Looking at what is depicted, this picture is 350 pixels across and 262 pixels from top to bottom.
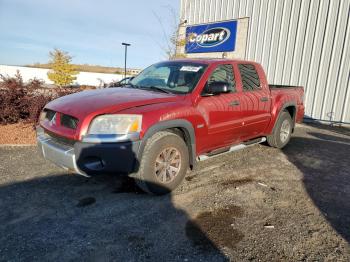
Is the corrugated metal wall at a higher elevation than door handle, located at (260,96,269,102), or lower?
higher

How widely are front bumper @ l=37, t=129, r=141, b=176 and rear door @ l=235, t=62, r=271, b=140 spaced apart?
231cm

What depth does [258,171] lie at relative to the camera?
4.93 meters

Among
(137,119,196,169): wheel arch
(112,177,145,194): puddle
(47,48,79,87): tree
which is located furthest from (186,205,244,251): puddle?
(47,48,79,87): tree

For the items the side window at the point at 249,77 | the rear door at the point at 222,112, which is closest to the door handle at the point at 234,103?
the rear door at the point at 222,112

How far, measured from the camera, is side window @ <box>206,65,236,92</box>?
4.45m

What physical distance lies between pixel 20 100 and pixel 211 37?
896 cm

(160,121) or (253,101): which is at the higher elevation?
(253,101)

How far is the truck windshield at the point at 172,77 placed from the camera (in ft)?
14.0

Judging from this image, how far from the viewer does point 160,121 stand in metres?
3.56

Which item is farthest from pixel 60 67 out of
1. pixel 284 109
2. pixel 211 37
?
pixel 284 109

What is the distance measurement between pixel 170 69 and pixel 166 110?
1.35 m

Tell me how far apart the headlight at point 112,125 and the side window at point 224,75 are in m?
1.59

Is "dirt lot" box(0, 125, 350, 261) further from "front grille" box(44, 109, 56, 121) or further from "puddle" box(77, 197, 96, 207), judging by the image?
"front grille" box(44, 109, 56, 121)

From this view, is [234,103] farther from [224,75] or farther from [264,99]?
[264,99]
